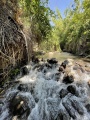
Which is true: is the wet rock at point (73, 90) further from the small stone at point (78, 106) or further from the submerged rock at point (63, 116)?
the submerged rock at point (63, 116)

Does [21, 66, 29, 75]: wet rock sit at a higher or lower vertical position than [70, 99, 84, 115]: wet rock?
higher

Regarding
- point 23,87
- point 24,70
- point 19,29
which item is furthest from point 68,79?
point 19,29

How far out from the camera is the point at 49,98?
13.1 feet

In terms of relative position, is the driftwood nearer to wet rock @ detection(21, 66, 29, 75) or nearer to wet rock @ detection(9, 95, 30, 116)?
wet rock @ detection(9, 95, 30, 116)

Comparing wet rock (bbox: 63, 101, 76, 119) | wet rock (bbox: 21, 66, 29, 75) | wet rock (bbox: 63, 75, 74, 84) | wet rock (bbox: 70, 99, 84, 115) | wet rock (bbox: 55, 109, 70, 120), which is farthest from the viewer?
wet rock (bbox: 21, 66, 29, 75)

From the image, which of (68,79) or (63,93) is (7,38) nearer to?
(63,93)

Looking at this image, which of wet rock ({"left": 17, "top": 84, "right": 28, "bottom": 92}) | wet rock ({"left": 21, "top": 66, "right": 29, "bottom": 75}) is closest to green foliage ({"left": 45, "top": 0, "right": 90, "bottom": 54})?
wet rock ({"left": 21, "top": 66, "right": 29, "bottom": 75})

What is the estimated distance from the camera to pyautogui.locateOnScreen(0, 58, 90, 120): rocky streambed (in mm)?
3324

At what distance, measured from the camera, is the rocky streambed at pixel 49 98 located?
10.9ft

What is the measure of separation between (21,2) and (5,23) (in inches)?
64.7

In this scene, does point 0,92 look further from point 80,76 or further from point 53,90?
point 80,76

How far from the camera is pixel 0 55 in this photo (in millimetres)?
3703

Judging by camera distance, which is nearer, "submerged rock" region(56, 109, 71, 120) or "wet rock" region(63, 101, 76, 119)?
"submerged rock" region(56, 109, 71, 120)

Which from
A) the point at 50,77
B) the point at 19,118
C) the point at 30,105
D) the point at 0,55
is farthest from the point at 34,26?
the point at 19,118
